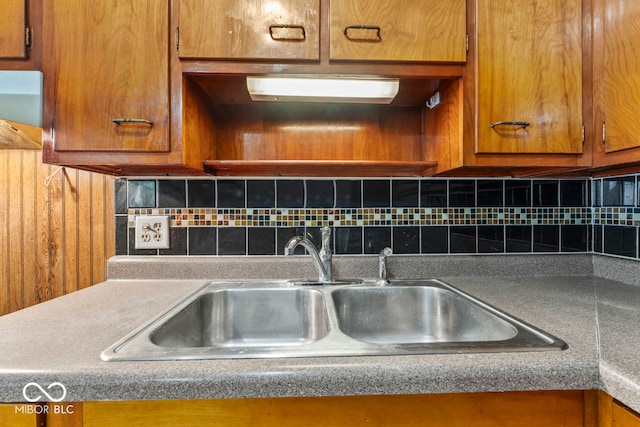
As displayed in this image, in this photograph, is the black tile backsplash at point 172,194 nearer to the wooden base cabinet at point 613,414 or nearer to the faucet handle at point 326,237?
Answer: the faucet handle at point 326,237

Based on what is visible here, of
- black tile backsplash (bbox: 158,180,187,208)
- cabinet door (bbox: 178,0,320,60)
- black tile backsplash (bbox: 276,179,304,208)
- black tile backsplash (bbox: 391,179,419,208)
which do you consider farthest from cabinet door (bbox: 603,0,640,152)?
black tile backsplash (bbox: 158,180,187,208)

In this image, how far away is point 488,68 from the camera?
37.3 inches

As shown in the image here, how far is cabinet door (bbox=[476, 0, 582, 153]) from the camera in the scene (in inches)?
37.3

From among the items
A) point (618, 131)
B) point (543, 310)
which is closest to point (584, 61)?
point (618, 131)

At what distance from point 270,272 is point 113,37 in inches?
34.4

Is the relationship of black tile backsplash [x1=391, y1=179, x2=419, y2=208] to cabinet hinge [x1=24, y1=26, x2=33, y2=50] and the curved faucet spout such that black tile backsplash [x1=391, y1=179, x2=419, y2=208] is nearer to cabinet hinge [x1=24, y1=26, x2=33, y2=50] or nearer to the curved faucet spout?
the curved faucet spout

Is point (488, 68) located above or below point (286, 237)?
above

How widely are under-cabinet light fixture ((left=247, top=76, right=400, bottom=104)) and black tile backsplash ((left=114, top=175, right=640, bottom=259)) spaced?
31cm

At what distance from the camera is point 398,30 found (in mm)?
934

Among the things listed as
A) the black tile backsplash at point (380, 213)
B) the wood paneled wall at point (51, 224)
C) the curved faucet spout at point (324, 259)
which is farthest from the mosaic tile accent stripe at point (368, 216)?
the wood paneled wall at point (51, 224)

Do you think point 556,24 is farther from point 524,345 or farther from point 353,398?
point 353,398

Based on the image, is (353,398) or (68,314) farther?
(68,314)

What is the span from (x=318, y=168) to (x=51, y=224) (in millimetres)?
1139

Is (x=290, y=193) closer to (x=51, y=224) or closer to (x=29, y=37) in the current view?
(x=29, y=37)
